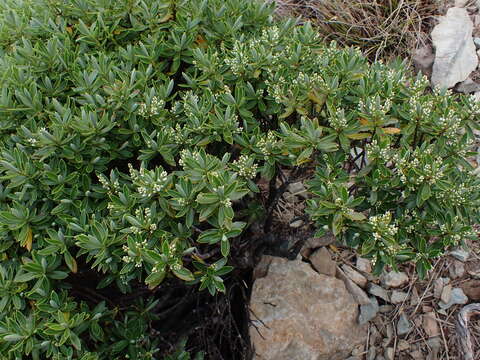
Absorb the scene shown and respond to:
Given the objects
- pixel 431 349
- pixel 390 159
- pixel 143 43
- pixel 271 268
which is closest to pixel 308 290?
pixel 271 268

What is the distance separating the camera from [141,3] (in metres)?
2.94

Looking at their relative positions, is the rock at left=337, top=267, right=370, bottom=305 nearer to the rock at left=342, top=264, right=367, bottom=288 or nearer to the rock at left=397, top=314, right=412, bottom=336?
the rock at left=342, top=264, right=367, bottom=288

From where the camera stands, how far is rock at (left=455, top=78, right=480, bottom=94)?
467 cm

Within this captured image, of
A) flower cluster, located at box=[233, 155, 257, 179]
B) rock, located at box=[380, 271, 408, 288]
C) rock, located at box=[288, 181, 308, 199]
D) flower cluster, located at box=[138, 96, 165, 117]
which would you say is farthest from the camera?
rock, located at box=[288, 181, 308, 199]

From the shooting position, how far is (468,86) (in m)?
4.68

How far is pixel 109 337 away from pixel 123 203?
0.80 metres

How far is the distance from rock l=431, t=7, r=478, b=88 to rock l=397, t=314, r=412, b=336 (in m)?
2.08

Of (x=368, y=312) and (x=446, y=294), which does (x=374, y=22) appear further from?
(x=368, y=312)

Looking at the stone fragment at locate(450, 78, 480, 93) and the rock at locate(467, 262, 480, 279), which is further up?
the stone fragment at locate(450, 78, 480, 93)

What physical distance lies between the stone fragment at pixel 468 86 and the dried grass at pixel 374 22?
602 millimetres

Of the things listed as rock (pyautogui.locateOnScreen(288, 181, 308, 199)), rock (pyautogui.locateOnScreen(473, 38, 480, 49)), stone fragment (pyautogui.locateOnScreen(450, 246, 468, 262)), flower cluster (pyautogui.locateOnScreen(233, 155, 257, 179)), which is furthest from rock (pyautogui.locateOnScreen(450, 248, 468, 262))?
rock (pyautogui.locateOnScreen(473, 38, 480, 49))

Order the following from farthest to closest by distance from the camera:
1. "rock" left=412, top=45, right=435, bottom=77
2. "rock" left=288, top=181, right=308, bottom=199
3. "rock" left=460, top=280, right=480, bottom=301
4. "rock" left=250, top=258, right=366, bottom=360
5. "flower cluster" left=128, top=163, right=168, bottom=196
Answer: "rock" left=412, top=45, right=435, bottom=77, "rock" left=288, top=181, right=308, bottom=199, "rock" left=460, top=280, right=480, bottom=301, "rock" left=250, top=258, right=366, bottom=360, "flower cluster" left=128, top=163, right=168, bottom=196

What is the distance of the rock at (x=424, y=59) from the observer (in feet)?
15.9

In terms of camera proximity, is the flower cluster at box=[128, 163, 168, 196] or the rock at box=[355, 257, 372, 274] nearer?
the flower cluster at box=[128, 163, 168, 196]
